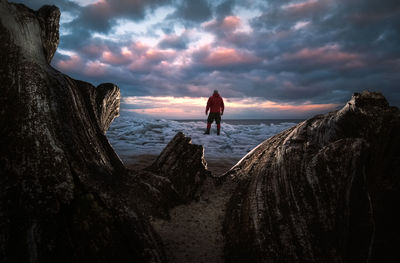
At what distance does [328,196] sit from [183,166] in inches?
55.0

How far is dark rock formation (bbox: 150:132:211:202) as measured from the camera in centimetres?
230

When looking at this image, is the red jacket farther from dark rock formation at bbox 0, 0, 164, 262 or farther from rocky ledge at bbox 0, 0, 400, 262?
dark rock formation at bbox 0, 0, 164, 262

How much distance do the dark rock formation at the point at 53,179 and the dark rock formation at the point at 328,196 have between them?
75cm

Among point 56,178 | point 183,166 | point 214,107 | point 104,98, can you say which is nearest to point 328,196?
point 183,166

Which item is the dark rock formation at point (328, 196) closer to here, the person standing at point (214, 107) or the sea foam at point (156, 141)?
the sea foam at point (156, 141)

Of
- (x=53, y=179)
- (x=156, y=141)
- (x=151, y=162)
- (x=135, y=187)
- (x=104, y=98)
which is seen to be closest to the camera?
(x=53, y=179)

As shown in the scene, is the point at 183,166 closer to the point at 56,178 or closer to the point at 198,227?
the point at 198,227

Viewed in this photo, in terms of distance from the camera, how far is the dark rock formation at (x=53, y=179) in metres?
1.18

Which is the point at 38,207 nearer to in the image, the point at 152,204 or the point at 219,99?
the point at 152,204

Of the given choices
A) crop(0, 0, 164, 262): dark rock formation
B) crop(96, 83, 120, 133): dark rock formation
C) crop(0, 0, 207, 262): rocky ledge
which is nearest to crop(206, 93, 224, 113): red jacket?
crop(96, 83, 120, 133): dark rock formation

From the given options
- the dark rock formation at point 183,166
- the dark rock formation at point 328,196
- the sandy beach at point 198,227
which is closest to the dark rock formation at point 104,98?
the dark rock formation at point 183,166

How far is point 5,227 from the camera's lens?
3.71 feet

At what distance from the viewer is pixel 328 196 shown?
1.45m

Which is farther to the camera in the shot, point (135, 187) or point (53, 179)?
point (135, 187)
